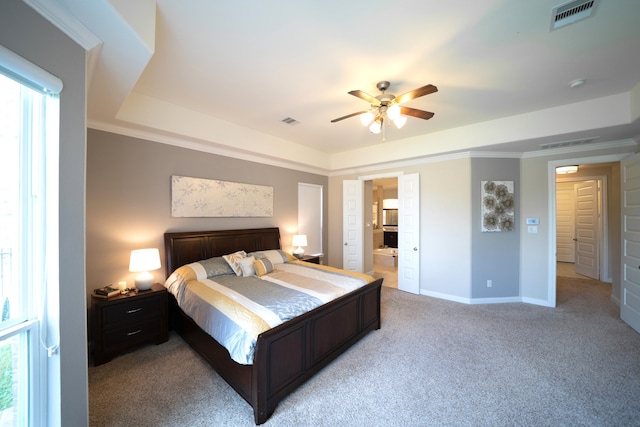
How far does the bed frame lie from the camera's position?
1766 mm

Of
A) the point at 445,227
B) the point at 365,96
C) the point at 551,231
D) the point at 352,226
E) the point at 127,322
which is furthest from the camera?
the point at 352,226

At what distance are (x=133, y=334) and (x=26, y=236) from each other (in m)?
1.88

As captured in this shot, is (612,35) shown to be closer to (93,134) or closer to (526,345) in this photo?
(526,345)

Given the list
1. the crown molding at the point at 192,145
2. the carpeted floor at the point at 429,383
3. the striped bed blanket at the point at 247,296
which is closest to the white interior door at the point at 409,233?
the carpeted floor at the point at 429,383

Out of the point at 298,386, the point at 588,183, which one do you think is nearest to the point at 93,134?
the point at 298,386

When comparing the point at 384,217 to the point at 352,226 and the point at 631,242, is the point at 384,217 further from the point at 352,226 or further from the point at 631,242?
the point at 631,242

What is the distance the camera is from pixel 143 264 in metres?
2.62

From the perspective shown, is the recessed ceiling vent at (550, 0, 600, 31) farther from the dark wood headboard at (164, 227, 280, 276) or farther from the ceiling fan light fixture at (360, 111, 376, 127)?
the dark wood headboard at (164, 227, 280, 276)

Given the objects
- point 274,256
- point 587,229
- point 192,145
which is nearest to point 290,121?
point 192,145

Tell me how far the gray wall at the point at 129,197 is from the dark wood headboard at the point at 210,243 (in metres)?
0.13

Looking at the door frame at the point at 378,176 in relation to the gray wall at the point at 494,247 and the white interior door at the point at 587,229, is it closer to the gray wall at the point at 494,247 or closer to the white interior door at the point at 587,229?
the gray wall at the point at 494,247

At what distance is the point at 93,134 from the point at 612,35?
4897 millimetres

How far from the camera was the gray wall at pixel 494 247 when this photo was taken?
3.95 meters

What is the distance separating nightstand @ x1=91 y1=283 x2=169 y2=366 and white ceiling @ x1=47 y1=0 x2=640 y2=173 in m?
1.95
